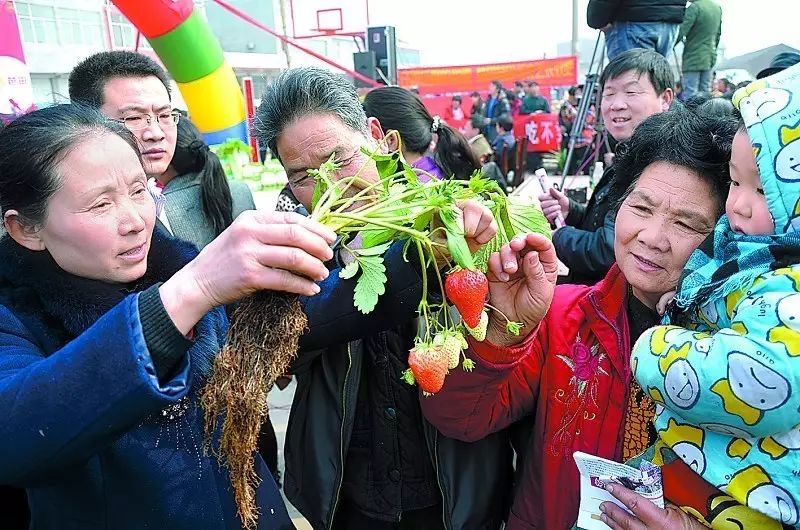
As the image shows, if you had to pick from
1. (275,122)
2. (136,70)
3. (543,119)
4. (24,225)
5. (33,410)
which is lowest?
(543,119)

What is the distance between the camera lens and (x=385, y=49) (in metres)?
10.8

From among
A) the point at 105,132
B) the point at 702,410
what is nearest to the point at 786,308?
the point at 702,410

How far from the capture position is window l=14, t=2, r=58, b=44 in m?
17.4

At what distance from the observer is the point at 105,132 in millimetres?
1269

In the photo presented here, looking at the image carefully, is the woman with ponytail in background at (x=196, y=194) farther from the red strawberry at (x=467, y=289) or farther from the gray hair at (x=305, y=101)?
the red strawberry at (x=467, y=289)

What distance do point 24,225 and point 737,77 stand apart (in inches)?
634

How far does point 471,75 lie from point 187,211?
17.6 m

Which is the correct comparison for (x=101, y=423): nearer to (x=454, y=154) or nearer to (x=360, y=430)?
(x=360, y=430)

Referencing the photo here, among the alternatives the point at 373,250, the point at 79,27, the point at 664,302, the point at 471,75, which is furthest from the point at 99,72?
the point at 79,27

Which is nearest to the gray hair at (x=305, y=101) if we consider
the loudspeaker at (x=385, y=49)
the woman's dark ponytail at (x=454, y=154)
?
the woman's dark ponytail at (x=454, y=154)

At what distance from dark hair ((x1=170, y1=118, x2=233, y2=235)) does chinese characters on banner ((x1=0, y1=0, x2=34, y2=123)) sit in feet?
4.05

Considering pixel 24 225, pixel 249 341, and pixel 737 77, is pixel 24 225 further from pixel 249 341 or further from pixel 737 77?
pixel 737 77

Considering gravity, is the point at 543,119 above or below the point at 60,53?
below

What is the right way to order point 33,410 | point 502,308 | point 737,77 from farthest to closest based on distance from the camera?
1. point 737,77
2. point 502,308
3. point 33,410
